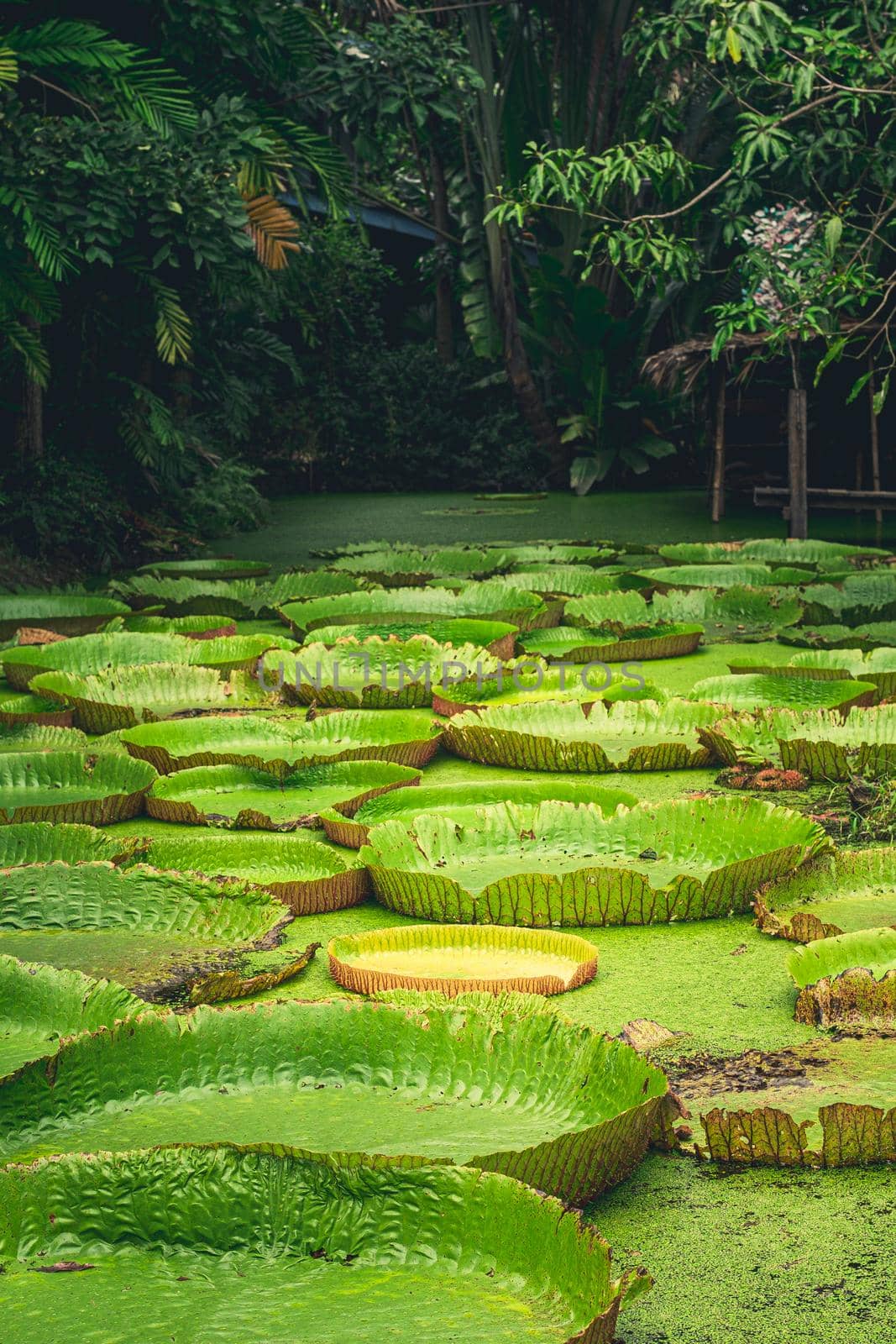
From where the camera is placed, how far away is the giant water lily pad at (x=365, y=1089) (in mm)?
1271

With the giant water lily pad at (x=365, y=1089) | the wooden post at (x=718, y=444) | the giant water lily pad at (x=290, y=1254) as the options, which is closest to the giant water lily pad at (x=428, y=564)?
the wooden post at (x=718, y=444)

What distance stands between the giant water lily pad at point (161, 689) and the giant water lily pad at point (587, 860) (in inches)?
53.9

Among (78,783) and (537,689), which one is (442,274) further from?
(78,783)

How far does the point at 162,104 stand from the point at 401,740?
412 centimetres

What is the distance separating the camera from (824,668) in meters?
3.41

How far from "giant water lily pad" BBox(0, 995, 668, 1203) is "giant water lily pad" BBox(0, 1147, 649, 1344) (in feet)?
0.33

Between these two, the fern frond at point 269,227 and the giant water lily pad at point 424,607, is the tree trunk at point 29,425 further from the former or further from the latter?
the giant water lily pad at point 424,607

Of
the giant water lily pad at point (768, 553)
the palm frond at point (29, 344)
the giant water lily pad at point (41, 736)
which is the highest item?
the palm frond at point (29, 344)

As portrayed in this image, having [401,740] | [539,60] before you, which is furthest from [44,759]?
Result: [539,60]

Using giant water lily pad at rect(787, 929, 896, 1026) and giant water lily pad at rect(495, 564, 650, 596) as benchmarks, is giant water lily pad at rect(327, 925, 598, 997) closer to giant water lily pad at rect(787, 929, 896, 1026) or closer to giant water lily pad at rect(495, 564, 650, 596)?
giant water lily pad at rect(787, 929, 896, 1026)

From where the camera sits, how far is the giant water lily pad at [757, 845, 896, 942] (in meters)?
1.90

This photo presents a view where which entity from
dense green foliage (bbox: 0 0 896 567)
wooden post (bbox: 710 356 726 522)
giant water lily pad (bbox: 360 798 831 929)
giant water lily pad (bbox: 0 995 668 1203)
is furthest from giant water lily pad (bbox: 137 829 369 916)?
wooden post (bbox: 710 356 726 522)

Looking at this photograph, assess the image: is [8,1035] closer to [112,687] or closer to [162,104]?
[112,687]

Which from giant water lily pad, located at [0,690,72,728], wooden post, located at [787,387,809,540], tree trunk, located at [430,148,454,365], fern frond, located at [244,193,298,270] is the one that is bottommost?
giant water lily pad, located at [0,690,72,728]
